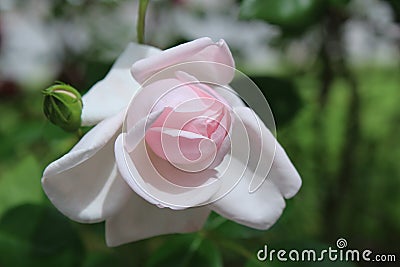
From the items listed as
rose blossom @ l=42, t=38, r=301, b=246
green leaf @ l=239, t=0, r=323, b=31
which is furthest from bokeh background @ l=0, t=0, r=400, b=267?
rose blossom @ l=42, t=38, r=301, b=246

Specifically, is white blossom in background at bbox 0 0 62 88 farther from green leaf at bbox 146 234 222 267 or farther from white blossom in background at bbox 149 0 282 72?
green leaf at bbox 146 234 222 267

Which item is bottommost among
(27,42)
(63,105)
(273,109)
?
(27,42)

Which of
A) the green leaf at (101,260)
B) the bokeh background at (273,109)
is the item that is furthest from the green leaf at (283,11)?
the green leaf at (101,260)

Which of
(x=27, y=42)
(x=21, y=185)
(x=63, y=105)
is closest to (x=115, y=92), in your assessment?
(x=63, y=105)

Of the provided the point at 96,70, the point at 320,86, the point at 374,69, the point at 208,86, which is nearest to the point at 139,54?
the point at 208,86

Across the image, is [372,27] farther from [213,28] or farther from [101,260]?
[101,260]

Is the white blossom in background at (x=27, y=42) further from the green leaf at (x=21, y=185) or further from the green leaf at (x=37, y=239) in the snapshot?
the green leaf at (x=37, y=239)

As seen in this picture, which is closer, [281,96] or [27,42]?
[281,96]
